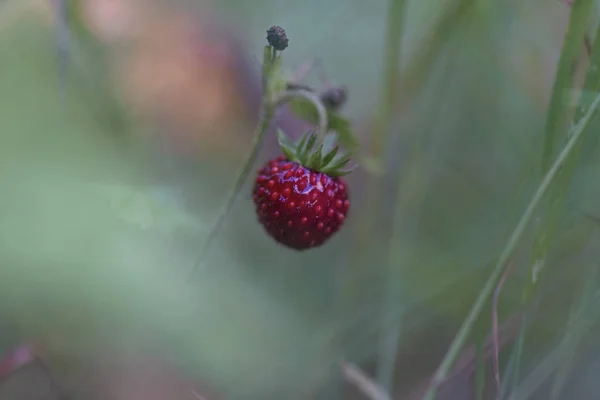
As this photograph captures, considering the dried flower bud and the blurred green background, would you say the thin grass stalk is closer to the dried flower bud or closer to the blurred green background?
the blurred green background

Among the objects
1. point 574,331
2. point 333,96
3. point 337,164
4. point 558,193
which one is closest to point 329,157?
point 337,164

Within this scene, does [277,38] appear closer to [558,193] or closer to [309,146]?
[309,146]

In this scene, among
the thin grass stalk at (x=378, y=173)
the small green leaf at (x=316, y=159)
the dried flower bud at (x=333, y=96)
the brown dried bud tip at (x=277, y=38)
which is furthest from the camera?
the thin grass stalk at (x=378, y=173)

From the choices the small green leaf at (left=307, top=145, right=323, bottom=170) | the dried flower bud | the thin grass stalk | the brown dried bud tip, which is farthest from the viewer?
the thin grass stalk

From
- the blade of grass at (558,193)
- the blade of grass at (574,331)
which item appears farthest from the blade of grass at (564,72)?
the blade of grass at (574,331)

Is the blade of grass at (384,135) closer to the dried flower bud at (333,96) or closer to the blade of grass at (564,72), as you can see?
the dried flower bud at (333,96)

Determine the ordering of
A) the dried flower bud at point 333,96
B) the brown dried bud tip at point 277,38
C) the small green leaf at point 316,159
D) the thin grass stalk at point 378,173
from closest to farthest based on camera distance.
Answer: the brown dried bud tip at point 277,38
the small green leaf at point 316,159
the dried flower bud at point 333,96
the thin grass stalk at point 378,173

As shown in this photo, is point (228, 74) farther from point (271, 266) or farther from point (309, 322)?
point (309, 322)

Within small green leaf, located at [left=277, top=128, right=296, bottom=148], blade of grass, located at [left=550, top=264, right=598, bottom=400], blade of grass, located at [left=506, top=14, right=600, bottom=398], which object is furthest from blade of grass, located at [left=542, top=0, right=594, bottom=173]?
small green leaf, located at [left=277, top=128, right=296, bottom=148]
